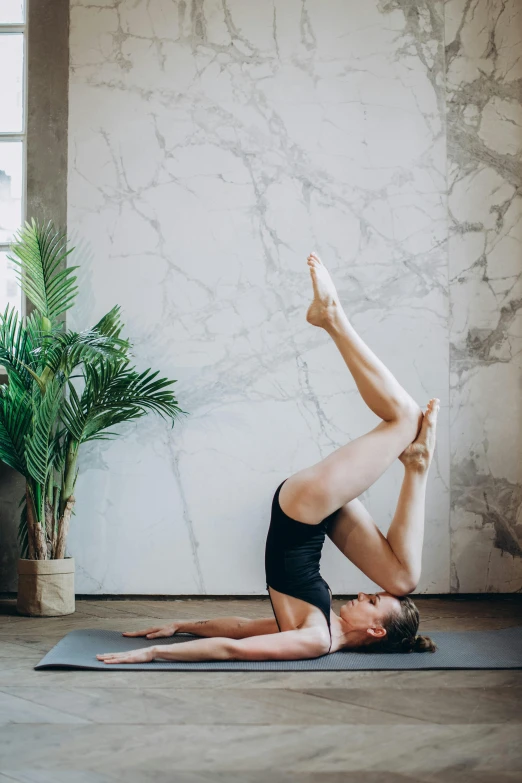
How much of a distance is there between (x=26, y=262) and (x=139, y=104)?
1023mm

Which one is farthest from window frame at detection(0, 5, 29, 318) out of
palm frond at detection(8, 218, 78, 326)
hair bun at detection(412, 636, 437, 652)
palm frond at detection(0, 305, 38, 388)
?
hair bun at detection(412, 636, 437, 652)

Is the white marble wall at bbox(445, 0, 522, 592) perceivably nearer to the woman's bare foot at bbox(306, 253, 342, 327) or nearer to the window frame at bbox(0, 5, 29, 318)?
Result: the woman's bare foot at bbox(306, 253, 342, 327)

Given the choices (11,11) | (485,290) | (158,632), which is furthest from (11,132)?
(158,632)

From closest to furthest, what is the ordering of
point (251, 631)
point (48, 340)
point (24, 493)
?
1. point (251, 631)
2. point (48, 340)
3. point (24, 493)

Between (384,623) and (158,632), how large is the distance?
81cm

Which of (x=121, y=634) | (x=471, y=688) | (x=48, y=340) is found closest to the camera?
(x=471, y=688)

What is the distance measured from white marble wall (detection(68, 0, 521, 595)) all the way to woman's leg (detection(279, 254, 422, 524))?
114 centimetres

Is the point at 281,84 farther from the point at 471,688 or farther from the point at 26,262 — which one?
the point at 471,688

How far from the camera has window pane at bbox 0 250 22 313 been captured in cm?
391

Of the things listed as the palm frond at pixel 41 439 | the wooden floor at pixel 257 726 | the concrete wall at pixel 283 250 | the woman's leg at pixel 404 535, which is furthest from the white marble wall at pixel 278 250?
the wooden floor at pixel 257 726

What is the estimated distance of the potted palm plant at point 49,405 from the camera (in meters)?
3.25

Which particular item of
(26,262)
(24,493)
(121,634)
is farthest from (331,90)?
(121,634)

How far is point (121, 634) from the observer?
9.20 ft

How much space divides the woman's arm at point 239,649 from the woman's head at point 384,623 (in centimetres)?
13
